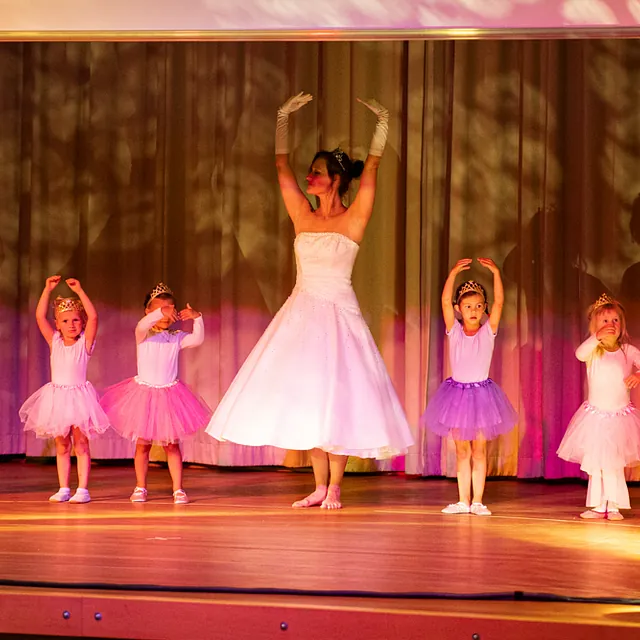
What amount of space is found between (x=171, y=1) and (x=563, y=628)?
2.45 m

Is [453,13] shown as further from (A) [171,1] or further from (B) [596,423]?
(B) [596,423]

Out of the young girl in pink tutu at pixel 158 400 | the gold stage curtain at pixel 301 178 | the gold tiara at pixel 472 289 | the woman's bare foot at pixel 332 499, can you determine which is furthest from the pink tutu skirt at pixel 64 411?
the gold tiara at pixel 472 289

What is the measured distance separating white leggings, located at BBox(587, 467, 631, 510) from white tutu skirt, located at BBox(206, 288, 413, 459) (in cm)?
94

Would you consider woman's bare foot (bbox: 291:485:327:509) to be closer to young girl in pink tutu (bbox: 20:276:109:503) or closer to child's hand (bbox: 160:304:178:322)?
young girl in pink tutu (bbox: 20:276:109:503)

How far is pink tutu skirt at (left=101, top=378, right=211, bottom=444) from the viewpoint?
17.4 feet

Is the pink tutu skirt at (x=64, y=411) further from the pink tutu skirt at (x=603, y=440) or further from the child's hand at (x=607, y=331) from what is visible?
the child's hand at (x=607, y=331)

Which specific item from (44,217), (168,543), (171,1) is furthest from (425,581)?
(44,217)

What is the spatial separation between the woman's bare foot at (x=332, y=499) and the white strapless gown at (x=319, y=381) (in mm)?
293

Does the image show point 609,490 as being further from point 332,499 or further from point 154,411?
point 154,411

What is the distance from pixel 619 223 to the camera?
647cm

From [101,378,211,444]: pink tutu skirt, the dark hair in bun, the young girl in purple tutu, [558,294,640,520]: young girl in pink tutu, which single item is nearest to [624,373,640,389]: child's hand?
[558,294,640,520]: young girl in pink tutu

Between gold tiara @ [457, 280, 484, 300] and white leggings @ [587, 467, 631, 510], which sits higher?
gold tiara @ [457, 280, 484, 300]

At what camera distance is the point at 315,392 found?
4898mm

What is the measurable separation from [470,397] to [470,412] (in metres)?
0.09
